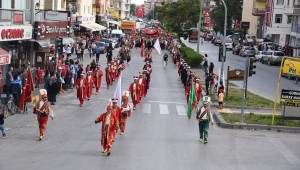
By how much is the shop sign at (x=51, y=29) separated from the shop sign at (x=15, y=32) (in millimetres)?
1215

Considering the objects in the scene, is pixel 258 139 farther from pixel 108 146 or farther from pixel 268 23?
pixel 268 23

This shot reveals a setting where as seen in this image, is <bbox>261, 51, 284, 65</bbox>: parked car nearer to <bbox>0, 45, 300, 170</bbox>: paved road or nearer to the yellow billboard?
<bbox>0, 45, 300, 170</bbox>: paved road

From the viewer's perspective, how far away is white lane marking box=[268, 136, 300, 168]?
15872mm

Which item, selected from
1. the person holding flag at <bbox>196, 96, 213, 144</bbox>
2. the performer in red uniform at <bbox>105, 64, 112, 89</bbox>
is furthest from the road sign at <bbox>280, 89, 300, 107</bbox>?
the performer in red uniform at <bbox>105, 64, 112, 89</bbox>

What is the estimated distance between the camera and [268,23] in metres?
83.7

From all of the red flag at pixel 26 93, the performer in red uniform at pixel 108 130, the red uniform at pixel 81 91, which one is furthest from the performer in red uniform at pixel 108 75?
the performer in red uniform at pixel 108 130

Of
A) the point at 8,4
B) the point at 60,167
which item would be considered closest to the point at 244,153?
the point at 60,167

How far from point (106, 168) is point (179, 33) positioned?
65648 mm

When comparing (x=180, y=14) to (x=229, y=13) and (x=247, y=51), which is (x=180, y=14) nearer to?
(x=247, y=51)

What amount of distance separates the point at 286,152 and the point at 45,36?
Result: 2121 centimetres

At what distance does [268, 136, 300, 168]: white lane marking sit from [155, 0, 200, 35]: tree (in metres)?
58.2

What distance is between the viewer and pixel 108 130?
1530cm

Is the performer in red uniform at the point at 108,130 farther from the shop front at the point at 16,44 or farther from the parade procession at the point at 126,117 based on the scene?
the shop front at the point at 16,44

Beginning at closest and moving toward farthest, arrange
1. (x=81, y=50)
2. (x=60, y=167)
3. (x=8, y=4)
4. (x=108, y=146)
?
(x=60, y=167), (x=108, y=146), (x=8, y=4), (x=81, y=50)
